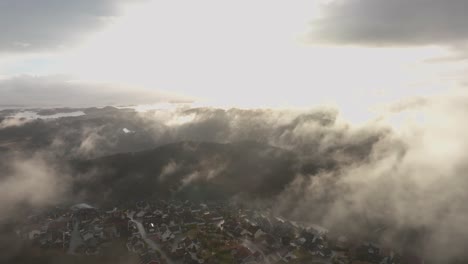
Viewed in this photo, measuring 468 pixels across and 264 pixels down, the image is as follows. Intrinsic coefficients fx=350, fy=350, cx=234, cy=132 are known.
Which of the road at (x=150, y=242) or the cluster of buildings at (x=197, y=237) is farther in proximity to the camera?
the cluster of buildings at (x=197, y=237)

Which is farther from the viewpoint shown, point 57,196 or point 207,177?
point 207,177

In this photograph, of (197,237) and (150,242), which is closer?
(150,242)

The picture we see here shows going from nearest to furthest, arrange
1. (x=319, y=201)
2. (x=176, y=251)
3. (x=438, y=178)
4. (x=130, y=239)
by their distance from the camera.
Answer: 1. (x=176, y=251)
2. (x=130, y=239)
3. (x=319, y=201)
4. (x=438, y=178)

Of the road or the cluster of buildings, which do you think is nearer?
the road

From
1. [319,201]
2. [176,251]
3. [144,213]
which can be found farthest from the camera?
[319,201]

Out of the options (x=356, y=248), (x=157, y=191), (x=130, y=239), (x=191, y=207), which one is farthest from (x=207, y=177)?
(x=356, y=248)

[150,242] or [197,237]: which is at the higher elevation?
[197,237]

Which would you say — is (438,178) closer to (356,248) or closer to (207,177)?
(356,248)
